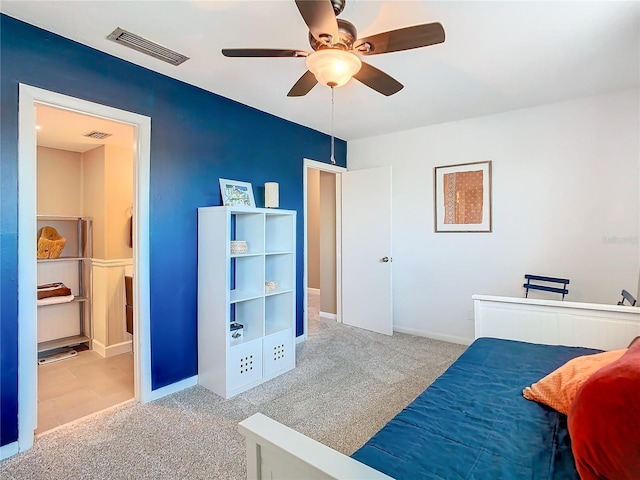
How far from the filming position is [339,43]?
5.56 feet

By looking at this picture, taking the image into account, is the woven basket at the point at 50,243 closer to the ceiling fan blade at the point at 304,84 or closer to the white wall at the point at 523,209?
the ceiling fan blade at the point at 304,84

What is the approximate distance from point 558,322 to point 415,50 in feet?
6.86

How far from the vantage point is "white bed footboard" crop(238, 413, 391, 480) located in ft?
2.67

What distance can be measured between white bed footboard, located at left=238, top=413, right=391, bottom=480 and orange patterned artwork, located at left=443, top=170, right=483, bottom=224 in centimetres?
341

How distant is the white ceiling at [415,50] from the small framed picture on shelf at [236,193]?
30.9 inches

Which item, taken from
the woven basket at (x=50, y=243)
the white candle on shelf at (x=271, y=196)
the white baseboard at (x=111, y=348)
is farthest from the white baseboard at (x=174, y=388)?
the woven basket at (x=50, y=243)

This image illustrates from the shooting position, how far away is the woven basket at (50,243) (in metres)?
3.68

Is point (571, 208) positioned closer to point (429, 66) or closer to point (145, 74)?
point (429, 66)

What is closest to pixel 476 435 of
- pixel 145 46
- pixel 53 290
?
pixel 145 46

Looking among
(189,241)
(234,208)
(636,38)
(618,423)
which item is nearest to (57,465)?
(189,241)

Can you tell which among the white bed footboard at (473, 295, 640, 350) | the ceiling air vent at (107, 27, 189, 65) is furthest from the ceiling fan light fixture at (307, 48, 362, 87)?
the white bed footboard at (473, 295, 640, 350)

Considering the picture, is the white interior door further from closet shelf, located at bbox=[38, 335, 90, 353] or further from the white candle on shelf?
closet shelf, located at bbox=[38, 335, 90, 353]

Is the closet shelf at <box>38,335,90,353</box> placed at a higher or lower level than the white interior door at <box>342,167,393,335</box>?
lower

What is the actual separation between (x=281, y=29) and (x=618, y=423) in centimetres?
235
